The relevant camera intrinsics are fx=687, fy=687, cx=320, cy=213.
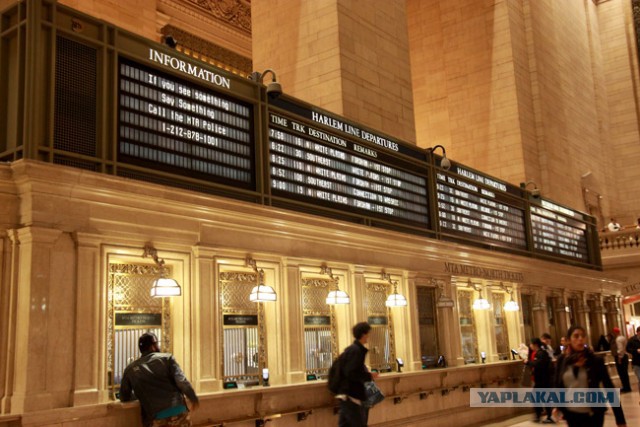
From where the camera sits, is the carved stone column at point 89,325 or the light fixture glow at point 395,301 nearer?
the carved stone column at point 89,325

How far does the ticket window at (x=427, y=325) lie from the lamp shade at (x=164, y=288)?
5453 millimetres

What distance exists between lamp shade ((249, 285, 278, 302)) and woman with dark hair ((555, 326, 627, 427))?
11.0 feet

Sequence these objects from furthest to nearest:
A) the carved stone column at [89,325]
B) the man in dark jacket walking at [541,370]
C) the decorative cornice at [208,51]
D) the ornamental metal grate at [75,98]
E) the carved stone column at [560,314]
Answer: the decorative cornice at [208,51]
the carved stone column at [560,314]
the man in dark jacket walking at [541,370]
the ornamental metal grate at [75,98]
the carved stone column at [89,325]

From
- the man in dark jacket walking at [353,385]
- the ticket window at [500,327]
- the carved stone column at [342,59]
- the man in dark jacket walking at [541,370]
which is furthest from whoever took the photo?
the ticket window at [500,327]

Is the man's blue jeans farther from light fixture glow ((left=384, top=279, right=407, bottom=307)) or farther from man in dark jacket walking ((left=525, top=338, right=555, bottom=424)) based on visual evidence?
man in dark jacket walking ((left=525, top=338, right=555, bottom=424))

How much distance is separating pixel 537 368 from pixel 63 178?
8.14 meters

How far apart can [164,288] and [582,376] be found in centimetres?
385

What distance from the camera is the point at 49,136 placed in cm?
619

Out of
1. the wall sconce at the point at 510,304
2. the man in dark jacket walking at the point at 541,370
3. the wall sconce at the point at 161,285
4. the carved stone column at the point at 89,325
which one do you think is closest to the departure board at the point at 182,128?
the wall sconce at the point at 161,285

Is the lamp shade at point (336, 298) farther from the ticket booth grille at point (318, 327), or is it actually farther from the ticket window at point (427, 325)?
the ticket window at point (427, 325)

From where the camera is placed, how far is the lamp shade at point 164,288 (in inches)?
263

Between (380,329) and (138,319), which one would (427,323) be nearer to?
(380,329)

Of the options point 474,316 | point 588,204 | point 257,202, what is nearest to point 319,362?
point 257,202

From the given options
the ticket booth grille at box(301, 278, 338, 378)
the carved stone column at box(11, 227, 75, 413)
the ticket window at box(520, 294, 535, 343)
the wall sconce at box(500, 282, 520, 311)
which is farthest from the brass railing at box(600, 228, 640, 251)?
the carved stone column at box(11, 227, 75, 413)
